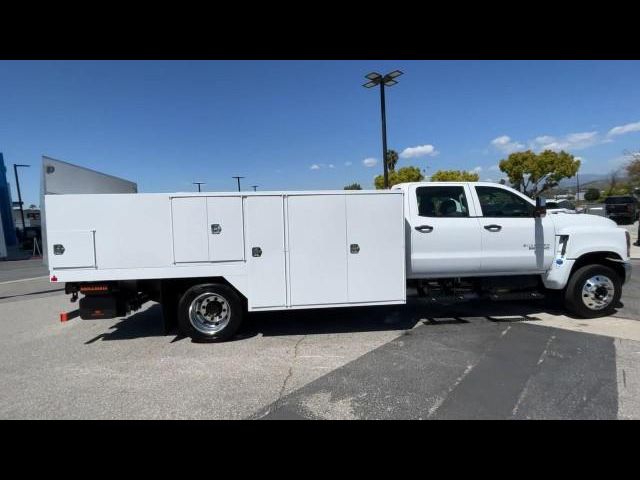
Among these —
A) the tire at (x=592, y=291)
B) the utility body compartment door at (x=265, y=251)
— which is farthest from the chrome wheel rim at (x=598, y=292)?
the utility body compartment door at (x=265, y=251)

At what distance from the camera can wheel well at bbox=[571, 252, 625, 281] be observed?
18.4ft

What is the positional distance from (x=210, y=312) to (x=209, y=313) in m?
0.02

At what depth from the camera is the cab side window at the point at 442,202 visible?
549cm

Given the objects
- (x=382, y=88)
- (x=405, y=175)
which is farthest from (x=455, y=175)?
(x=382, y=88)

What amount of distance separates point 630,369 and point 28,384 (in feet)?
22.0

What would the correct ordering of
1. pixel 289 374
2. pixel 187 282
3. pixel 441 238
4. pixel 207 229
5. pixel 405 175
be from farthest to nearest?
pixel 405 175
pixel 441 238
pixel 187 282
pixel 207 229
pixel 289 374

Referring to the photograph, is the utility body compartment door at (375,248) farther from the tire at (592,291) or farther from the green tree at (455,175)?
the green tree at (455,175)

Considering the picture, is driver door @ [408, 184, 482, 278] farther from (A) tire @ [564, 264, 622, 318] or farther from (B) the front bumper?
(B) the front bumper

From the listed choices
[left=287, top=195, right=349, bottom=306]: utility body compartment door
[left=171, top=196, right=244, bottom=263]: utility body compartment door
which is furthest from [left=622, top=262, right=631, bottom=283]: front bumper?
[left=171, top=196, right=244, bottom=263]: utility body compartment door

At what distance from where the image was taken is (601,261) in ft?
18.5

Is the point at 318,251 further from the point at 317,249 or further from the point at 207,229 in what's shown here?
the point at 207,229
